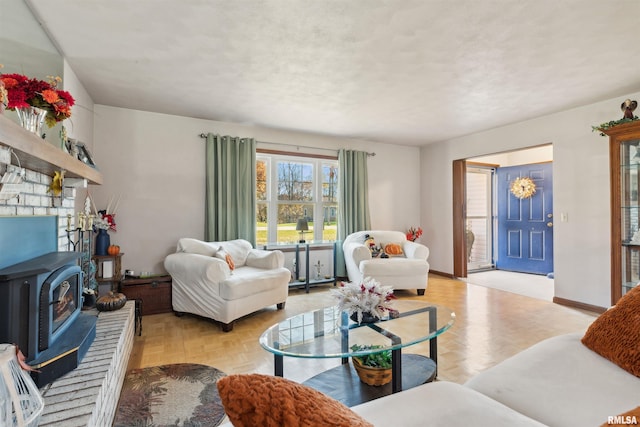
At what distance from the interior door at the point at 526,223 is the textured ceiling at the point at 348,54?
2.44m

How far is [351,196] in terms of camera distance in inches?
201

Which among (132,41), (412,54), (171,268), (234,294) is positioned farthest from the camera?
(171,268)

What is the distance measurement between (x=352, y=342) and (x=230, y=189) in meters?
2.92

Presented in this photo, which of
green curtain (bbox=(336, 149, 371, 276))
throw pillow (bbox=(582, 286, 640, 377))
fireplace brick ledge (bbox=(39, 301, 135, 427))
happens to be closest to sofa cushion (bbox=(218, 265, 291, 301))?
fireplace brick ledge (bbox=(39, 301, 135, 427))

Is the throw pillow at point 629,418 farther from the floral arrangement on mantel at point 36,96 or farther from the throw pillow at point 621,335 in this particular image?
the floral arrangement on mantel at point 36,96

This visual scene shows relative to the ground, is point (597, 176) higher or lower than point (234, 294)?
higher

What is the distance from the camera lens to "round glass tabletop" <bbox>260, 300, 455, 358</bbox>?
5.38 feet

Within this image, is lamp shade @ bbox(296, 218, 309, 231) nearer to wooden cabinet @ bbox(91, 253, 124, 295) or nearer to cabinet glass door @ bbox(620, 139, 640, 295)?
wooden cabinet @ bbox(91, 253, 124, 295)

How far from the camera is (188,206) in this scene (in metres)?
4.03

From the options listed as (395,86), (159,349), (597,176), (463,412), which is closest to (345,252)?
(395,86)

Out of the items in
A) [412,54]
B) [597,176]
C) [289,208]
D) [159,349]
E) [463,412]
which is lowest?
[159,349]

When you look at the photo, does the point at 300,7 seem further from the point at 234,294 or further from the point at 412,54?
the point at 234,294

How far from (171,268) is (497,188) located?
241 inches

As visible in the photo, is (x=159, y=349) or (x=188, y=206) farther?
(x=188, y=206)
